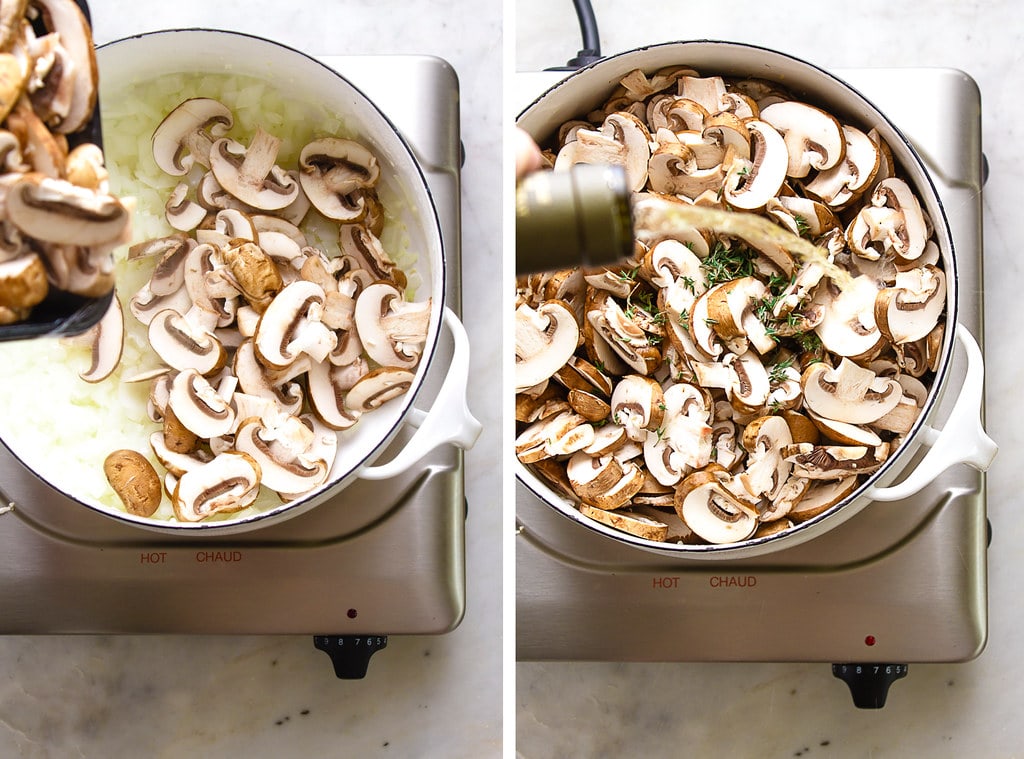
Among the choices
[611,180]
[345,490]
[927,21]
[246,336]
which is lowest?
[345,490]

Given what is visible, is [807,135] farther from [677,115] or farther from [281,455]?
[281,455]

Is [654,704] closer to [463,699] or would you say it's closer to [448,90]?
[463,699]

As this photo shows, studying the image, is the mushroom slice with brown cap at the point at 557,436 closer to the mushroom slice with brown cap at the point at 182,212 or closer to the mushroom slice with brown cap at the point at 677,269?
the mushroom slice with brown cap at the point at 677,269

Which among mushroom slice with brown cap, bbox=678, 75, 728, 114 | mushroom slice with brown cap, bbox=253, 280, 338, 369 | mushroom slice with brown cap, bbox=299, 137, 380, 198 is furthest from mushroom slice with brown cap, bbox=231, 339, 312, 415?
mushroom slice with brown cap, bbox=678, 75, 728, 114

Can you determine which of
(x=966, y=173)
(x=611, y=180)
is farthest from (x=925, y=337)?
(x=611, y=180)

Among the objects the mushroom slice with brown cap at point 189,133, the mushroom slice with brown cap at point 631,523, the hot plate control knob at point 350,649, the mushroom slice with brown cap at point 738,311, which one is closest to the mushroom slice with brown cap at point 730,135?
the mushroom slice with brown cap at point 738,311

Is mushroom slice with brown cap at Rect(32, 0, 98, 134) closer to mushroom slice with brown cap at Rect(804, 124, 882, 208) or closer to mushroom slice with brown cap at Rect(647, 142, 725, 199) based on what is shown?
mushroom slice with brown cap at Rect(647, 142, 725, 199)
